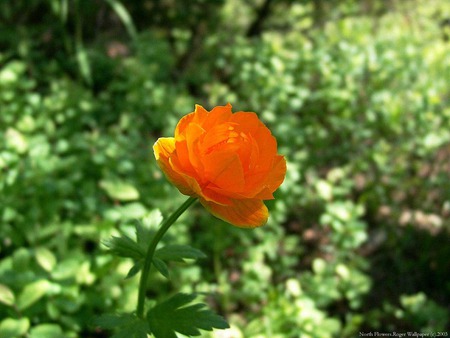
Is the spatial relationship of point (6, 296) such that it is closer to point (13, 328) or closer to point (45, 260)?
point (13, 328)

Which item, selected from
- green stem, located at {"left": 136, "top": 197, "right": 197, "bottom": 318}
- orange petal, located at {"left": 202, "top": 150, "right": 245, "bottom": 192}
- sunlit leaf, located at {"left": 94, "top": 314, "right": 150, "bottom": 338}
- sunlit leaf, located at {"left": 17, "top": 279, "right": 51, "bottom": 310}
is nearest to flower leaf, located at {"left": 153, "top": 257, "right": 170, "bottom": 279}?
green stem, located at {"left": 136, "top": 197, "right": 197, "bottom": 318}

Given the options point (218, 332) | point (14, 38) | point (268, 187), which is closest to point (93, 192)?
point (218, 332)

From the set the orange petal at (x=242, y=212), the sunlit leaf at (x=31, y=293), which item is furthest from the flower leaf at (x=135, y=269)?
the sunlit leaf at (x=31, y=293)

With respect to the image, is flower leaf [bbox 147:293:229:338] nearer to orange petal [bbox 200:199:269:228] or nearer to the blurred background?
orange petal [bbox 200:199:269:228]

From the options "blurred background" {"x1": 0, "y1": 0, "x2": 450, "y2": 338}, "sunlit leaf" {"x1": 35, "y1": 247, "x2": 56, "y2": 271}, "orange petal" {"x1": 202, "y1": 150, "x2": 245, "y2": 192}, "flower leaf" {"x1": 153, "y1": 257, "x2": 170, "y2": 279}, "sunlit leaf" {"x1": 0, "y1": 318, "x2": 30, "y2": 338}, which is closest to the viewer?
"orange petal" {"x1": 202, "y1": 150, "x2": 245, "y2": 192}

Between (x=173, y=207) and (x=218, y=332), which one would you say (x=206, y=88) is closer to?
(x=173, y=207)
